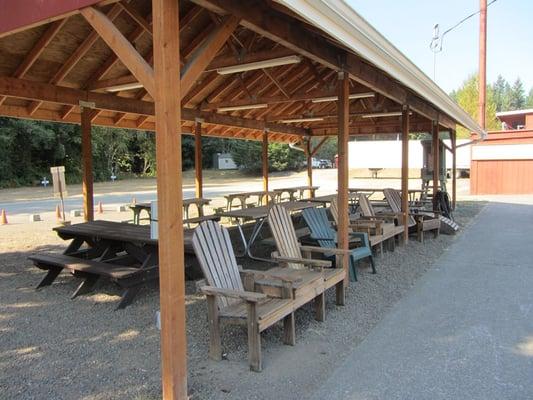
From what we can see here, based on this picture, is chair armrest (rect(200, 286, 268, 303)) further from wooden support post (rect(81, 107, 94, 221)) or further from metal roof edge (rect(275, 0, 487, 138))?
wooden support post (rect(81, 107, 94, 221))

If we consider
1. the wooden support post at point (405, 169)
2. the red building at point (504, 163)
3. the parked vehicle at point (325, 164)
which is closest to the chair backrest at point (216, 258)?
the wooden support post at point (405, 169)

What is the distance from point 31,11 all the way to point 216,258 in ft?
8.04

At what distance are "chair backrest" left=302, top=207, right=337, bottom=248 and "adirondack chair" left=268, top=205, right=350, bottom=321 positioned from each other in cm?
77

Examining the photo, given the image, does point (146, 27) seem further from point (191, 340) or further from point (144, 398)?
point (144, 398)

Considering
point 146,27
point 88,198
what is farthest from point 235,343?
point 88,198

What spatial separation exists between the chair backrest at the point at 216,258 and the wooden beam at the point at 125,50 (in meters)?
1.41

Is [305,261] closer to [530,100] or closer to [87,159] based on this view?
[87,159]

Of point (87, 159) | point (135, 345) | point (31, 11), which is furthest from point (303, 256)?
point (87, 159)

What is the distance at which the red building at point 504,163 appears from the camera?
63.8ft

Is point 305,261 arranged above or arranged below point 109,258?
above

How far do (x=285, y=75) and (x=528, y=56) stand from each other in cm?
5504

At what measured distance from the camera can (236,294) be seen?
10.4 feet

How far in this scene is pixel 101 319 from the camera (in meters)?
4.30

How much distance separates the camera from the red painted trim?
303 cm
